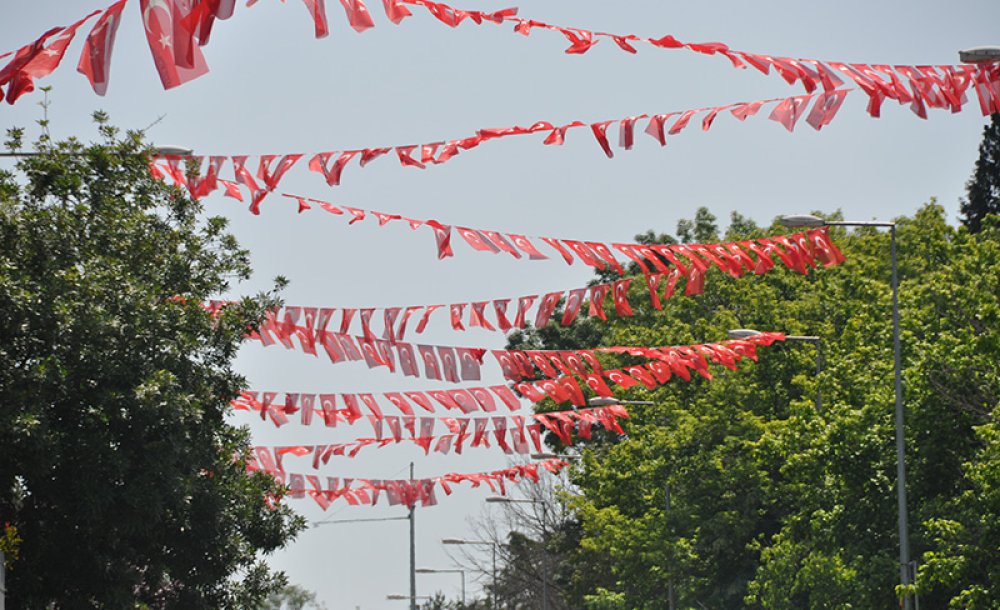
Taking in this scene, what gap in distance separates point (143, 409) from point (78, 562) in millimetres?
2026

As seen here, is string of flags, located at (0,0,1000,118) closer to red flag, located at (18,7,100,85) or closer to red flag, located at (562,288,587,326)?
red flag, located at (18,7,100,85)

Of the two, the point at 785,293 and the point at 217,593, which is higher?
the point at 785,293

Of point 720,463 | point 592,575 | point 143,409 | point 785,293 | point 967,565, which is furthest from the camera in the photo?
point 592,575

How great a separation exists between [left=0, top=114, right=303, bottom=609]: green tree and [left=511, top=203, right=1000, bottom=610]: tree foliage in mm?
12667

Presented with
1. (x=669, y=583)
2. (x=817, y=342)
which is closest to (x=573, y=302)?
(x=817, y=342)

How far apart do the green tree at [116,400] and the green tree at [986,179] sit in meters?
53.3

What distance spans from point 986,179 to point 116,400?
57.6 m

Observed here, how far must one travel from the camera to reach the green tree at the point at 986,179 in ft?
233

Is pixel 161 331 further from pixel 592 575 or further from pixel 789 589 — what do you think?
pixel 592 575

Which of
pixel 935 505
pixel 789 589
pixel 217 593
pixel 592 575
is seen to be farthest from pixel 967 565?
pixel 592 575

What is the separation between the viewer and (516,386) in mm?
21812

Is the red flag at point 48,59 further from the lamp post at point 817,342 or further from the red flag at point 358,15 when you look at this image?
the lamp post at point 817,342

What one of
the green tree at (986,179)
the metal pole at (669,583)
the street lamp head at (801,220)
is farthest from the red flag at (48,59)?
the green tree at (986,179)

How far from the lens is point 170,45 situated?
11.1m
